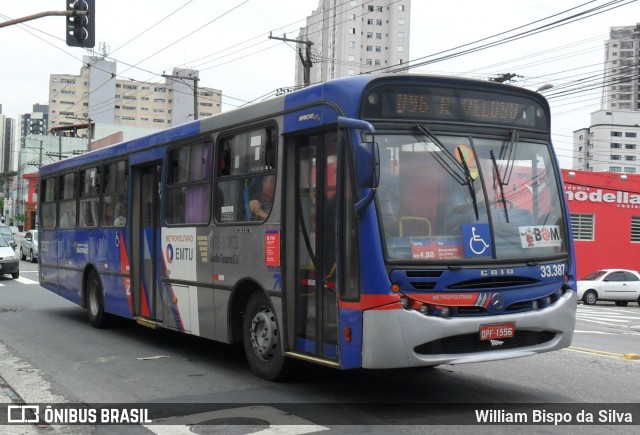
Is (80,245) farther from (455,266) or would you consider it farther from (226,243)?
(455,266)

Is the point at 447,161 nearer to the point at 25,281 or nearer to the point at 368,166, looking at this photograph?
the point at 368,166

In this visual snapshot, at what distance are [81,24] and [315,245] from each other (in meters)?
10.3

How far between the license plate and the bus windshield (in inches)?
24.7

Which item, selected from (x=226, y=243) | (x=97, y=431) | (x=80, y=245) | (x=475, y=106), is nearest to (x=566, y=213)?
(x=475, y=106)

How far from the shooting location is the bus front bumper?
6.49m

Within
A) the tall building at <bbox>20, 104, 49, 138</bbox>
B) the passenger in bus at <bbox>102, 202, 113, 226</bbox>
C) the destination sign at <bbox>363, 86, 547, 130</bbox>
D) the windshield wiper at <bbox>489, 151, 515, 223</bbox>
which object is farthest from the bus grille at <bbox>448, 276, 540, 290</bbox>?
the tall building at <bbox>20, 104, 49, 138</bbox>

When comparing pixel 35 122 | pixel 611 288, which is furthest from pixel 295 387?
pixel 35 122

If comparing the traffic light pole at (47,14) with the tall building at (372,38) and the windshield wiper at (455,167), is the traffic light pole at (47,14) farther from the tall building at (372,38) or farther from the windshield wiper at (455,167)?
the tall building at (372,38)

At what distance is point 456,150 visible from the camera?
712 cm

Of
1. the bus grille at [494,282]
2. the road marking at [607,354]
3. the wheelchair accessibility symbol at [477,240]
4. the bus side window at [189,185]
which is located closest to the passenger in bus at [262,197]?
the bus side window at [189,185]

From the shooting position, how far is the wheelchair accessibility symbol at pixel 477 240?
6.88 m

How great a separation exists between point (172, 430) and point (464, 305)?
9.07ft

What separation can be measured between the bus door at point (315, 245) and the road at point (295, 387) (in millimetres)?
668

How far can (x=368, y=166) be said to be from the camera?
21.1ft
